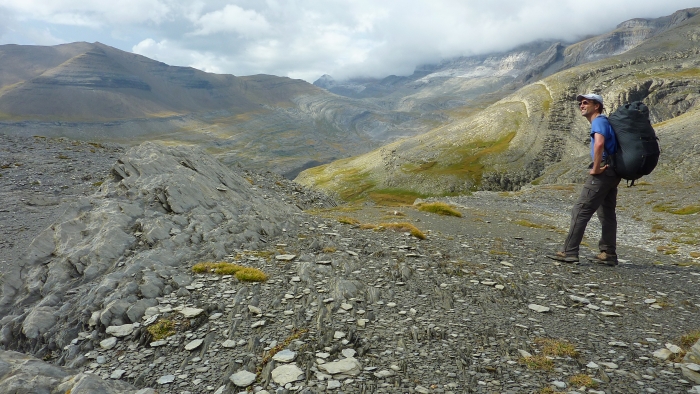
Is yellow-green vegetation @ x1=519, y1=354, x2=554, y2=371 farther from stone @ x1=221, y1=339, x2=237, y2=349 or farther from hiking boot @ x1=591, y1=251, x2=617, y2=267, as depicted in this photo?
hiking boot @ x1=591, y1=251, x2=617, y2=267

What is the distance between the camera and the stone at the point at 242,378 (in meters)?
6.12

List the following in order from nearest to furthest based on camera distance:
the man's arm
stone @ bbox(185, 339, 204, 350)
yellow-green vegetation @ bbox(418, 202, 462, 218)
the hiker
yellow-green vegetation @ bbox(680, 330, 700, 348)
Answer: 1. yellow-green vegetation @ bbox(680, 330, 700, 348)
2. stone @ bbox(185, 339, 204, 350)
3. the man's arm
4. the hiker
5. yellow-green vegetation @ bbox(418, 202, 462, 218)

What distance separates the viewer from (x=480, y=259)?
45.4 feet

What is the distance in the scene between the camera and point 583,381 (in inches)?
231

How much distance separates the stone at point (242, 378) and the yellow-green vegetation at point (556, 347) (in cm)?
561

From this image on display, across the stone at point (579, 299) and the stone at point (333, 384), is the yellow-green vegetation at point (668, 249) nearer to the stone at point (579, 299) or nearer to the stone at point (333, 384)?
the stone at point (579, 299)

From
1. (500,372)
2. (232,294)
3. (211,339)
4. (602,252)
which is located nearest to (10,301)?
(232,294)

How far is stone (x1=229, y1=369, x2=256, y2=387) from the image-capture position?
6117mm

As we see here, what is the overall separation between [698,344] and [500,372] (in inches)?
149

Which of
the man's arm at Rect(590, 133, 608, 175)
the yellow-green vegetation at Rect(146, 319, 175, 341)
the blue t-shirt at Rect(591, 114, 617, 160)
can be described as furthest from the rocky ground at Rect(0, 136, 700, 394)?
the blue t-shirt at Rect(591, 114, 617, 160)

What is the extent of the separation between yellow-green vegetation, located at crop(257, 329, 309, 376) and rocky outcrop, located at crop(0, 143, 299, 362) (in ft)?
13.0

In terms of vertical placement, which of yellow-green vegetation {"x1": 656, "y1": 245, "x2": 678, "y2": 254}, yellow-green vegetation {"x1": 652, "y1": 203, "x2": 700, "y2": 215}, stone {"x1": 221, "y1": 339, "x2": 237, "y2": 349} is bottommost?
yellow-green vegetation {"x1": 652, "y1": 203, "x2": 700, "y2": 215}

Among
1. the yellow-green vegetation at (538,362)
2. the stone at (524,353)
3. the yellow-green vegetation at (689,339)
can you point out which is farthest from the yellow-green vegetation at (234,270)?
the yellow-green vegetation at (689,339)

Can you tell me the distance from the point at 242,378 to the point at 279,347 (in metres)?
1.02
